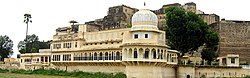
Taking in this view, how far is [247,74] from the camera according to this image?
148ft

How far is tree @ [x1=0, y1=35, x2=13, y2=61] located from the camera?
9769 centimetres

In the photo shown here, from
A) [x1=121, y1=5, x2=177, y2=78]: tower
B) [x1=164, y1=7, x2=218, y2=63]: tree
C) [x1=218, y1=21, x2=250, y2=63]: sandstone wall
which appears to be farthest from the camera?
[x1=218, y1=21, x2=250, y2=63]: sandstone wall

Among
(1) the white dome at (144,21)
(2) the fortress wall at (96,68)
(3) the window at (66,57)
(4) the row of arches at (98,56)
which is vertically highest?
(1) the white dome at (144,21)

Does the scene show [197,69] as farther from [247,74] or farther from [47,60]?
[47,60]

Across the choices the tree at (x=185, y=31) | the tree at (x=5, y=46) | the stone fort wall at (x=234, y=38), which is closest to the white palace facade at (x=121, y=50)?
the tree at (x=185, y=31)

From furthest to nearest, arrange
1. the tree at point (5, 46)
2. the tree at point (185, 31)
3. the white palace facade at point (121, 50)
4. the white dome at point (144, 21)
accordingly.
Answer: the tree at point (5, 46) → the tree at point (185, 31) → the white dome at point (144, 21) → the white palace facade at point (121, 50)

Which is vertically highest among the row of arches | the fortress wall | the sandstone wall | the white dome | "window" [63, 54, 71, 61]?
the white dome

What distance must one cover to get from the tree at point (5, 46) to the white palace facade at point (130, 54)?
44.3 m

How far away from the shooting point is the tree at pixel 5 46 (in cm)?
9769

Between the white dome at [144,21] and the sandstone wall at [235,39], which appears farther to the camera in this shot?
the sandstone wall at [235,39]

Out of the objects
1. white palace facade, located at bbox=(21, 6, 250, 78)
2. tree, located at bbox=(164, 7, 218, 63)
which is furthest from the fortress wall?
tree, located at bbox=(164, 7, 218, 63)

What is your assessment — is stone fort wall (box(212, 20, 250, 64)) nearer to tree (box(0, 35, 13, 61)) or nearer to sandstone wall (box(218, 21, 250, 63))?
sandstone wall (box(218, 21, 250, 63))

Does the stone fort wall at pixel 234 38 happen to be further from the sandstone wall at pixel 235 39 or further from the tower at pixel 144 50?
the tower at pixel 144 50

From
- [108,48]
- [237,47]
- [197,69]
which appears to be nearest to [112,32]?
[108,48]
